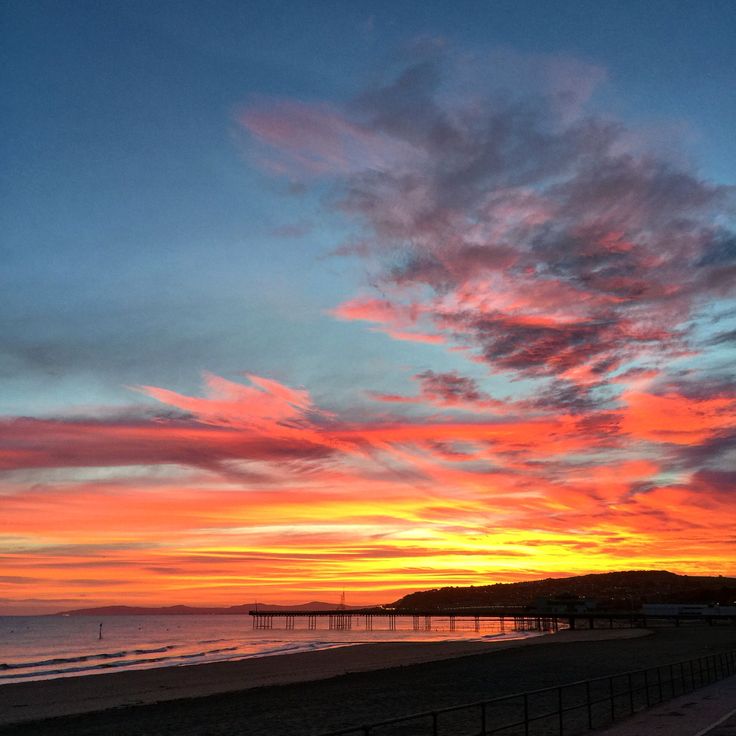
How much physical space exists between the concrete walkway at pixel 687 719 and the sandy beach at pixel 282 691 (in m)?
10.4

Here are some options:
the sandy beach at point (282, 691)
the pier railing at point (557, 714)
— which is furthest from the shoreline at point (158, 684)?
the pier railing at point (557, 714)

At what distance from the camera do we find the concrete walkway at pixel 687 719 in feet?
57.1

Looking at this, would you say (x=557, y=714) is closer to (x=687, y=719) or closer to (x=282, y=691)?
(x=687, y=719)

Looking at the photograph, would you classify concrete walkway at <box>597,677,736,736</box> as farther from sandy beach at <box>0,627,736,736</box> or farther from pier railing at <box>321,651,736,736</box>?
sandy beach at <box>0,627,736,736</box>

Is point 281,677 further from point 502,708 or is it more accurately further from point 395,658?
point 502,708

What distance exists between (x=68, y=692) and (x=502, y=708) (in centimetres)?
2824

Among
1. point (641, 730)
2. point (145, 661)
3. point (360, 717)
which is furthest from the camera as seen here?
point (145, 661)

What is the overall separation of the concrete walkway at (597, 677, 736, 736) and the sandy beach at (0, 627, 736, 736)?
10366 mm

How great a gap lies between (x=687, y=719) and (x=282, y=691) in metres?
24.8

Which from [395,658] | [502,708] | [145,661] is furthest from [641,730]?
[145,661]

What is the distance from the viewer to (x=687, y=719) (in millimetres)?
19391

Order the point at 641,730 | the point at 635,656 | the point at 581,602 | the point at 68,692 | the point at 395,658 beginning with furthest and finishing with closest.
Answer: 1. the point at 581,602
2. the point at 395,658
3. the point at 635,656
4. the point at 68,692
5. the point at 641,730

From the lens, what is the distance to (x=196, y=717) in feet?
97.9

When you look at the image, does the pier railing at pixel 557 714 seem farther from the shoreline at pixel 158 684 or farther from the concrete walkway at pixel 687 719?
the shoreline at pixel 158 684
